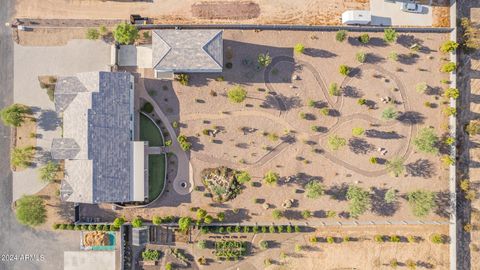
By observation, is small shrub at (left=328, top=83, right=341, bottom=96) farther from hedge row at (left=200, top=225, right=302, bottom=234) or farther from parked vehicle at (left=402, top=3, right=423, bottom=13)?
hedge row at (left=200, top=225, right=302, bottom=234)

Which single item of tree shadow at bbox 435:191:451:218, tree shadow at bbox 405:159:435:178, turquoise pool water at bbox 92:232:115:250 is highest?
tree shadow at bbox 405:159:435:178

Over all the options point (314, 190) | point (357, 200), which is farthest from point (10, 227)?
point (357, 200)

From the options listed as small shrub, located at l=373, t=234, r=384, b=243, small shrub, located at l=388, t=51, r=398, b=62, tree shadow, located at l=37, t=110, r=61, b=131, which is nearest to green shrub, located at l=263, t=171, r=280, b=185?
small shrub, located at l=373, t=234, r=384, b=243

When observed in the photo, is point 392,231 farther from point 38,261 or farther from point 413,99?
point 38,261

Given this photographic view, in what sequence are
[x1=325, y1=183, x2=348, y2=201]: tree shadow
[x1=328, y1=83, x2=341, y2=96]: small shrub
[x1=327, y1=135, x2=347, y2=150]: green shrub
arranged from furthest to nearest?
[x1=325, y1=183, x2=348, y2=201]: tree shadow → [x1=328, y1=83, x2=341, y2=96]: small shrub → [x1=327, y1=135, x2=347, y2=150]: green shrub

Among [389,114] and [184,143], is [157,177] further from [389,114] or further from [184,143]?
[389,114]

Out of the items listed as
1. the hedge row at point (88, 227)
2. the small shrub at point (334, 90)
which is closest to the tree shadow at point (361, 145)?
the small shrub at point (334, 90)

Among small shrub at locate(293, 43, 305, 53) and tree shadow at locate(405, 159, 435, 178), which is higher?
small shrub at locate(293, 43, 305, 53)
